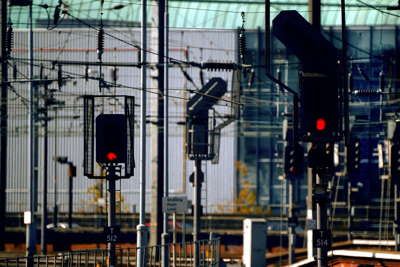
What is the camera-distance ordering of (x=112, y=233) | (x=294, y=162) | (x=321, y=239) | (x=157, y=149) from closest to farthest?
1. (x=321, y=239)
2. (x=112, y=233)
3. (x=294, y=162)
4. (x=157, y=149)

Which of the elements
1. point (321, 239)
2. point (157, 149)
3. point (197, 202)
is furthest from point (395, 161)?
point (321, 239)

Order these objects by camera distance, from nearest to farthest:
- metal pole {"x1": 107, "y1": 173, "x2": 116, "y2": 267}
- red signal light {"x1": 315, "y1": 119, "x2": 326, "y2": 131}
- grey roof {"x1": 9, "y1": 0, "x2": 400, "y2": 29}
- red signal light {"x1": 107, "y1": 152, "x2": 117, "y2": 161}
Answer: red signal light {"x1": 315, "y1": 119, "x2": 326, "y2": 131}
red signal light {"x1": 107, "y1": 152, "x2": 117, "y2": 161}
metal pole {"x1": 107, "y1": 173, "x2": 116, "y2": 267}
grey roof {"x1": 9, "y1": 0, "x2": 400, "y2": 29}

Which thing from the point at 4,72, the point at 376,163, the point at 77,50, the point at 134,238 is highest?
the point at 77,50

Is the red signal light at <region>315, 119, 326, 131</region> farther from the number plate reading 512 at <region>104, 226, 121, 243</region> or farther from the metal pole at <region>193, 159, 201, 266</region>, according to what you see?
the metal pole at <region>193, 159, 201, 266</region>

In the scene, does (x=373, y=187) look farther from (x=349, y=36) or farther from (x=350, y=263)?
(x=350, y=263)

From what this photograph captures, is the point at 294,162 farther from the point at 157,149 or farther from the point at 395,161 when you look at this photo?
the point at 157,149

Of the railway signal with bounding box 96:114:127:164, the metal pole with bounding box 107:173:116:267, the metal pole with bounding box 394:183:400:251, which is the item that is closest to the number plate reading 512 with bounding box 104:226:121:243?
the metal pole with bounding box 107:173:116:267

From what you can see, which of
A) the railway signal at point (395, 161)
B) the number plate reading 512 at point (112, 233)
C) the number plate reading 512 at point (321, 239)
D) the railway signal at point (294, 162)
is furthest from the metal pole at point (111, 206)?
the railway signal at point (395, 161)

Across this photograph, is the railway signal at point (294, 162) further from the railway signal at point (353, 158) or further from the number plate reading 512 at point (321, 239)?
the number plate reading 512 at point (321, 239)

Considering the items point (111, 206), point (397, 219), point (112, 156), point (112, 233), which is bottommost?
point (397, 219)

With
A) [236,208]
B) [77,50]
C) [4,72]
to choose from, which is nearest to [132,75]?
[77,50]

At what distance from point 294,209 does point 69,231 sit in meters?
12.6

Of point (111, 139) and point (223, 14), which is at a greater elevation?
point (223, 14)

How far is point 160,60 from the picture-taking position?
30.0 meters
